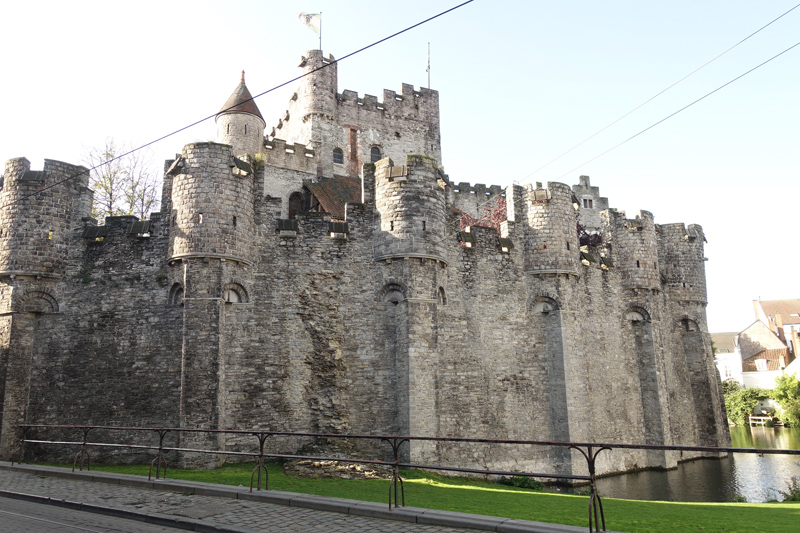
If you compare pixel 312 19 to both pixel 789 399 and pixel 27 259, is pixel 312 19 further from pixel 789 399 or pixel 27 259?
pixel 789 399

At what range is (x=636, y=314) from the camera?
23188 mm

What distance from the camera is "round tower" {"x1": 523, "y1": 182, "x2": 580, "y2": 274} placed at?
19906 millimetres

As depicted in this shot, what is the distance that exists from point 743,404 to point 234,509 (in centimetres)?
4833

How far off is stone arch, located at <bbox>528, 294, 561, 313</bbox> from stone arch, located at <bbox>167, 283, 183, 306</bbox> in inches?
434

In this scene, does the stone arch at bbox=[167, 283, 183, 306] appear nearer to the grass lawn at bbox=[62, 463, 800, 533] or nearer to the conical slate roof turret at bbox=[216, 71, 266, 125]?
the grass lawn at bbox=[62, 463, 800, 533]

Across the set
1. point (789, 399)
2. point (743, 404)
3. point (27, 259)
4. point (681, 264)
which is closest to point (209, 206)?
point (27, 259)

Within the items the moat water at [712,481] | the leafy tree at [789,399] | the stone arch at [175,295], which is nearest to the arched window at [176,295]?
the stone arch at [175,295]

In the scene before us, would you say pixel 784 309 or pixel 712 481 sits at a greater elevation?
pixel 784 309

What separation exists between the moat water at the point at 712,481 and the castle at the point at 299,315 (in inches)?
46.4

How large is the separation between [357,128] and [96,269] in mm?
26510

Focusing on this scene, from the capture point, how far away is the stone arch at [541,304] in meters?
19.8

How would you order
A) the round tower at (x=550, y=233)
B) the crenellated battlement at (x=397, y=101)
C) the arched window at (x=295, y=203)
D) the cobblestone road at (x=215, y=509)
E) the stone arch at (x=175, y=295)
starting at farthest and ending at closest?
the crenellated battlement at (x=397, y=101)
the arched window at (x=295, y=203)
the round tower at (x=550, y=233)
the stone arch at (x=175, y=295)
the cobblestone road at (x=215, y=509)

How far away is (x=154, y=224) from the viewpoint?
16.9 m

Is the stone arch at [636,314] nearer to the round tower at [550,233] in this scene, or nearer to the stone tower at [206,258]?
the round tower at [550,233]
